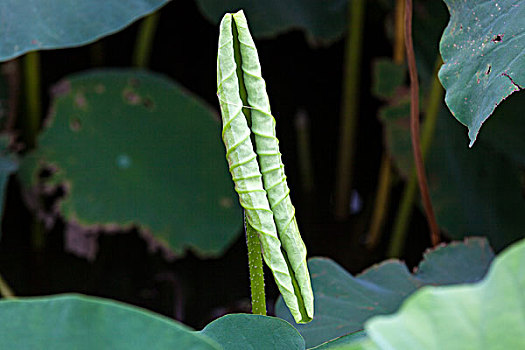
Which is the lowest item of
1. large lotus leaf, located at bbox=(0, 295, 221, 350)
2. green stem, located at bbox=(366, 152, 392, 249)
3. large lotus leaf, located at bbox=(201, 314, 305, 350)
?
green stem, located at bbox=(366, 152, 392, 249)

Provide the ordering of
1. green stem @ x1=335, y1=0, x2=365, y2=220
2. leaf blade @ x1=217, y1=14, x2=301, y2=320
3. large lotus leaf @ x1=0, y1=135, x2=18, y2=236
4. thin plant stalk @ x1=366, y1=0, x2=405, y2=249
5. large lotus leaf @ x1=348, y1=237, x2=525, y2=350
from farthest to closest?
green stem @ x1=335, y1=0, x2=365, y2=220, thin plant stalk @ x1=366, y1=0, x2=405, y2=249, large lotus leaf @ x1=0, y1=135, x2=18, y2=236, leaf blade @ x1=217, y1=14, x2=301, y2=320, large lotus leaf @ x1=348, y1=237, x2=525, y2=350

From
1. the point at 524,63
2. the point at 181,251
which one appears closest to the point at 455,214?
the point at 181,251

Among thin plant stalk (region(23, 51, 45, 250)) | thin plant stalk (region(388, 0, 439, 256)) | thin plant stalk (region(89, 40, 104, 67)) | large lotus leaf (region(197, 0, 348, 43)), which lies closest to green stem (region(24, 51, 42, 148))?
thin plant stalk (region(23, 51, 45, 250))

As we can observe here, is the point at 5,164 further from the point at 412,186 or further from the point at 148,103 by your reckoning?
the point at 412,186

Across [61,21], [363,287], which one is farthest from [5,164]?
[363,287]

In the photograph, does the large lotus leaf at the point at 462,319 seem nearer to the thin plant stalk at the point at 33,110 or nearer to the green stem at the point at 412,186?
the green stem at the point at 412,186

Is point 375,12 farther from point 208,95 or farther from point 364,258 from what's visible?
point 364,258

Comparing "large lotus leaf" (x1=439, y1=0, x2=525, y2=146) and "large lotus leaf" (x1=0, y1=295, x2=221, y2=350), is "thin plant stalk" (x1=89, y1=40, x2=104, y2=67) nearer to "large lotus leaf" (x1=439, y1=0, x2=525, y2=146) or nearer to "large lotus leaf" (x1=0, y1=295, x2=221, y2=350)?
"large lotus leaf" (x1=439, y1=0, x2=525, y2=146)

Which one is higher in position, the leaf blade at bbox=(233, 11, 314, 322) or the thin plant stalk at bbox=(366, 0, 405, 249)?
the leaf blade at bbox=(233, 11, 314, 322)
